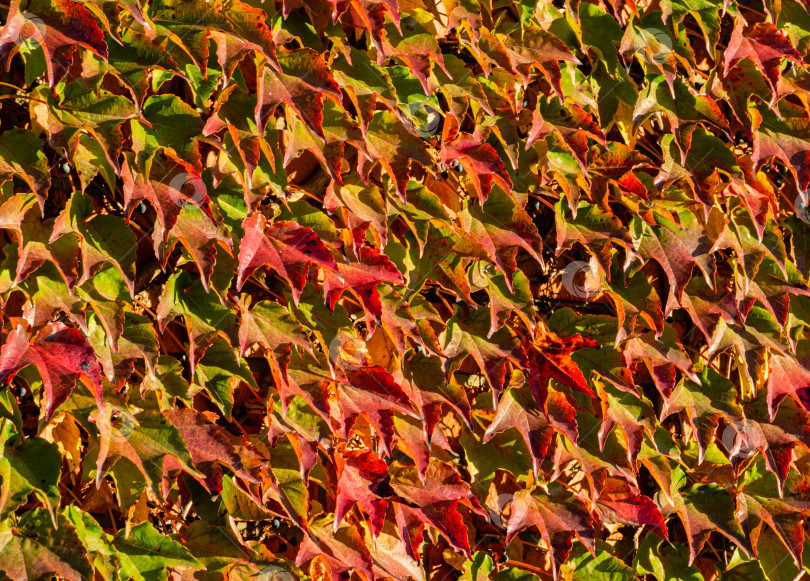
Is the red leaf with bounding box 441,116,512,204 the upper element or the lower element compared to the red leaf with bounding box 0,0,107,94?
lower

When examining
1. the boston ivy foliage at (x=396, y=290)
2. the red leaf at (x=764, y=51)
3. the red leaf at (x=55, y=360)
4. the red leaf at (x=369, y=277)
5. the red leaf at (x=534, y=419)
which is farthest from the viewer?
the red leaf at (x=764, y=51)

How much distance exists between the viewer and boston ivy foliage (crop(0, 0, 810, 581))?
1.25m

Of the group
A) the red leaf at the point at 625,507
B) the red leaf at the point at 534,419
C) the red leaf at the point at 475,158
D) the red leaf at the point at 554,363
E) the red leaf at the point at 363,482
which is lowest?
the red leaf at the point at 625,507

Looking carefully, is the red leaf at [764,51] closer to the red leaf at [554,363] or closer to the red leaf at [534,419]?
the red leaf at [554,363]

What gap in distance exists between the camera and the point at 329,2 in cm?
142

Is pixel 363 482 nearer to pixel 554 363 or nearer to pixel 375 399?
pixel 375 399

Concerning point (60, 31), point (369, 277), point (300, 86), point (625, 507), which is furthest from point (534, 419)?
point (60, 31)

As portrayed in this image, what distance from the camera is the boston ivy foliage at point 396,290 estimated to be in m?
1.25

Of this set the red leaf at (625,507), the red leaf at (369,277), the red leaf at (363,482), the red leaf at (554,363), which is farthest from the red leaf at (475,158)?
the red leaf at (625,507)

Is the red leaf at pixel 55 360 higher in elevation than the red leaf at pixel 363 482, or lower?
higher

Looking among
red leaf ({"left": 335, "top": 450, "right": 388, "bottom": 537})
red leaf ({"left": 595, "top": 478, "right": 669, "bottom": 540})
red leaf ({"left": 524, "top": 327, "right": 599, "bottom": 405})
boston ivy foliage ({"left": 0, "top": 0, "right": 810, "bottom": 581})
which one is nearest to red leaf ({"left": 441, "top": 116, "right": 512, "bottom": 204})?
boston ivy foliage ({"left": 0, "top": 0, "right": 810, "bottom": 581})

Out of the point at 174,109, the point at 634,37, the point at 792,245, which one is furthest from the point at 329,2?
the point at 792,245

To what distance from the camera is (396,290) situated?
57.6 inches

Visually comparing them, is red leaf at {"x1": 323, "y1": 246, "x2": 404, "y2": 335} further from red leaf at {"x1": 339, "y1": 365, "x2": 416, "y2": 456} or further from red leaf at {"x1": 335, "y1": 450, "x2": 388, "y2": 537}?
red leaf at {"x1": 335, "y1": 450, "x2": 388, "y2": 537}
